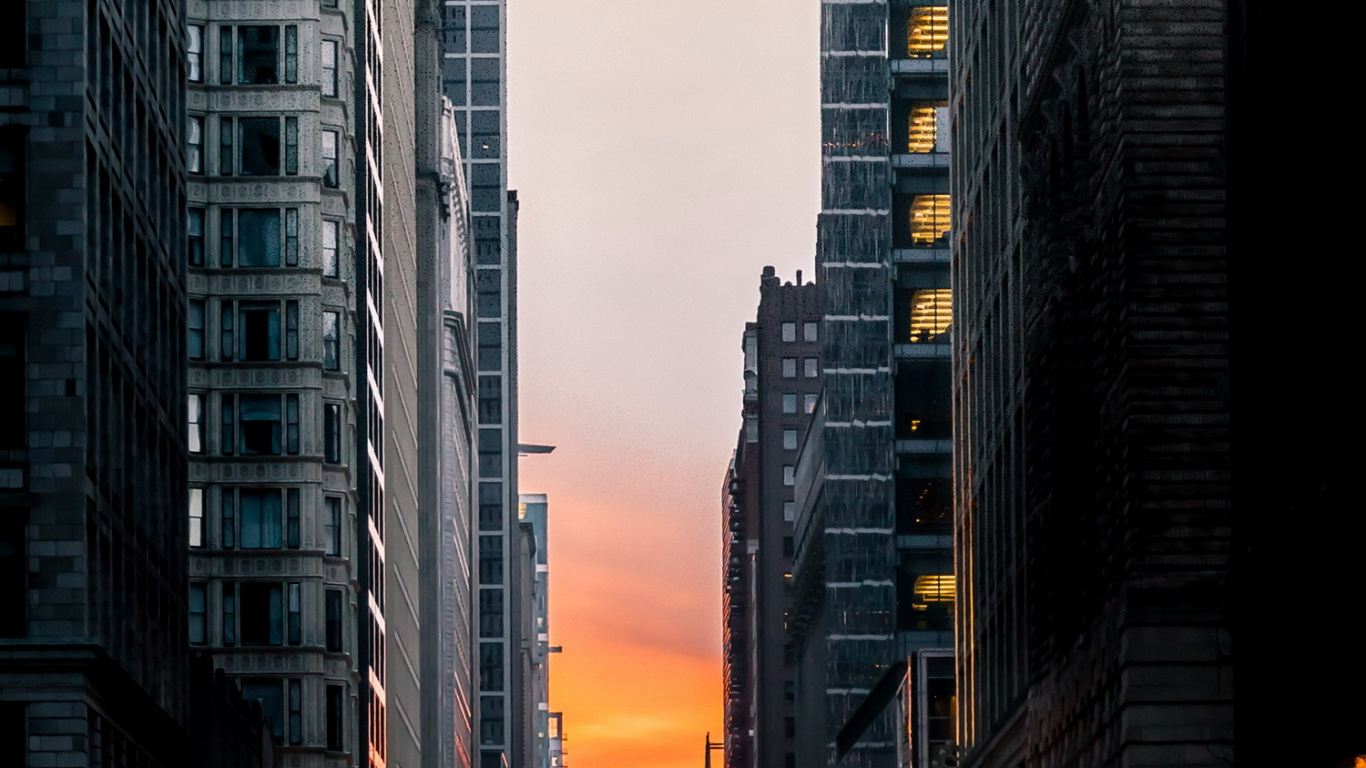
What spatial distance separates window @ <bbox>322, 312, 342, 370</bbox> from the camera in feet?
338

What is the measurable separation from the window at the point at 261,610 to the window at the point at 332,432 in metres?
5.74

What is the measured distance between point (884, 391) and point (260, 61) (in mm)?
56098

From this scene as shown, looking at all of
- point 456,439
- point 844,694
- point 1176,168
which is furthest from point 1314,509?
point 456,439

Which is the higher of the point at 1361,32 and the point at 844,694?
the point at 1361,32

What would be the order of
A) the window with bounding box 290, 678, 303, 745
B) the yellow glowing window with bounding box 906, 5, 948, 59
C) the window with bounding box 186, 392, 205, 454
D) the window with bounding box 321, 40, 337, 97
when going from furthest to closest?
the yellow glowing window with bounding box 906, 5, 948, 59
the window with bounding box 321, 40, 337, 97
the window with bounding box 186, 392, 205, 454
the window with bounding box 290, 678, 303, 745

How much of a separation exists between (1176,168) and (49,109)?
22872mm

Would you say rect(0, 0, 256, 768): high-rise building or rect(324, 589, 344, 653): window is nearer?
rect(0, 0, 256, 768): high-rise building

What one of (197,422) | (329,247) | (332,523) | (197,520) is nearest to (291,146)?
(329,247)

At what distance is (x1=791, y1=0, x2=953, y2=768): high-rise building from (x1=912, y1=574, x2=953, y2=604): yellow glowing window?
0.25ft

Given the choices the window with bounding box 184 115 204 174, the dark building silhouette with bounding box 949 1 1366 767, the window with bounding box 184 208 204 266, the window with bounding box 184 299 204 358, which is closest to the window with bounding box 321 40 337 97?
the window with bounding box 184 115 204 174

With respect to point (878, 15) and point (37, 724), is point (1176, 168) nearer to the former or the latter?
point (37, 724)

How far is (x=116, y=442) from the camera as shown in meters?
59.1

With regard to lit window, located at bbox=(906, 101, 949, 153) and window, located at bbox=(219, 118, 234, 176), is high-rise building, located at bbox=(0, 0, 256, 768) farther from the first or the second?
lit window, located at bbox=(906, 101, 949, 153)

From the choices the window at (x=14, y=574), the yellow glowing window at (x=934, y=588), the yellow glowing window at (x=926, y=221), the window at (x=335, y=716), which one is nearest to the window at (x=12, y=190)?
the window at (x=14, y=574)
